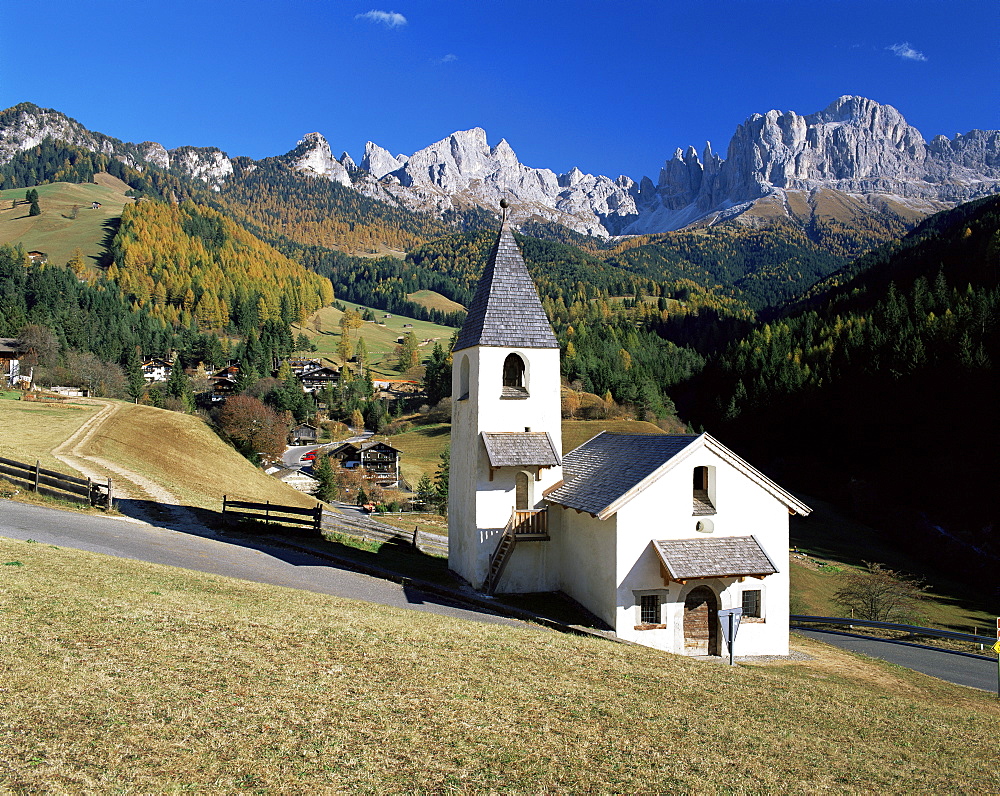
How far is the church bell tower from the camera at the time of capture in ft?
78.1

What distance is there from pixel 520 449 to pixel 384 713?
14.8 m

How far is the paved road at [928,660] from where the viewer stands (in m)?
21.7

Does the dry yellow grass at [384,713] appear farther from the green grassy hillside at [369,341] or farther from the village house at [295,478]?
the green grassy hillside at [369,341]

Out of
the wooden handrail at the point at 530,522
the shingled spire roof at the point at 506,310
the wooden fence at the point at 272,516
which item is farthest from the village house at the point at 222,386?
the wooden handrail at the point at 530,522

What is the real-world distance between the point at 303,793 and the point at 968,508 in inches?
3185

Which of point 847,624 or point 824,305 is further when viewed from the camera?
point 824,305

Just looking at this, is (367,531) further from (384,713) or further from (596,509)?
(384,713)

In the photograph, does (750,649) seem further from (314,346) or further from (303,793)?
(314,346)

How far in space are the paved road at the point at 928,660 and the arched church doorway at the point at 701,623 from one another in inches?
308

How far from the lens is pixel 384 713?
930 centimetres

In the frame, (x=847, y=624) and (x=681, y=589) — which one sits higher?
(x=681, y=589)

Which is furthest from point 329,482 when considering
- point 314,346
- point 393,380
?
point 314,346

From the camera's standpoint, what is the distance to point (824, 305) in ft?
481

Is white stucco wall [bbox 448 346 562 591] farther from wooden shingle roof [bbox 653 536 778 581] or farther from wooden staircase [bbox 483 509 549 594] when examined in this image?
wooden shingle roof [bbox 653 536 778 581]
